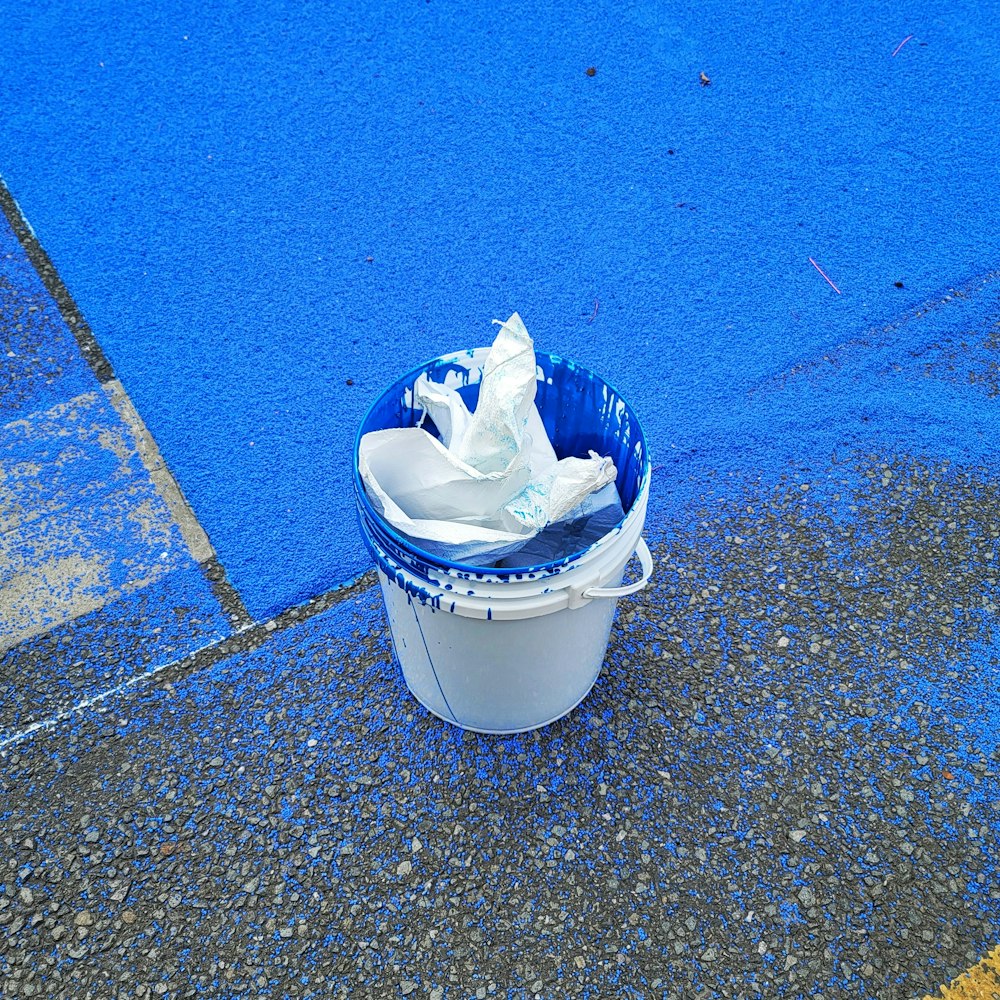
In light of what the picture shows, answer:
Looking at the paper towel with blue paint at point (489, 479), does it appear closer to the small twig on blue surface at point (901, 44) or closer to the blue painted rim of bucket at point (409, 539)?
the blue painted rim of bucket at point (409, 539)

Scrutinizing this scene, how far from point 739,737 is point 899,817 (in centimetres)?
39

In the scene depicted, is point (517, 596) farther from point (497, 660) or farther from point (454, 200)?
point (454, 200)

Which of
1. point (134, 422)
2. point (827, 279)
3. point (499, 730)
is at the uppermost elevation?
point (134, 422)

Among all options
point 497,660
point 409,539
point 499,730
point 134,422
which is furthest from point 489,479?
point 134,422

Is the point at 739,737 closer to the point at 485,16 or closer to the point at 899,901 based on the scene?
the point at 899,901

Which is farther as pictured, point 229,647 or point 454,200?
point 454,200

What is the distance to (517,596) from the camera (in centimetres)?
163

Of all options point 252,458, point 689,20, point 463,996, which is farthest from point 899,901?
point 689,20

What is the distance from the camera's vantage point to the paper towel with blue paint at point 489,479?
5.72 ft

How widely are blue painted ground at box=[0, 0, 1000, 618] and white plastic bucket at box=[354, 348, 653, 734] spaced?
2.04 ft

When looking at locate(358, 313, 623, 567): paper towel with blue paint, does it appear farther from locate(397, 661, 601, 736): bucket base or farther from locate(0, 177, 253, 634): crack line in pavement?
locate(0, 177, 253, 634): crack line in pavement

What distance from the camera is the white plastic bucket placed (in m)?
1.64

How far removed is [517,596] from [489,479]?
0.27 m

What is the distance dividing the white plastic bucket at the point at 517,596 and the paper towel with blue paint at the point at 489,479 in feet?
0.22
